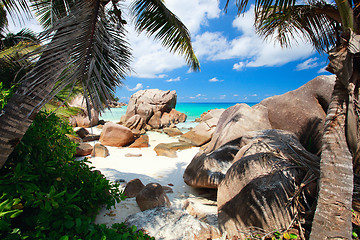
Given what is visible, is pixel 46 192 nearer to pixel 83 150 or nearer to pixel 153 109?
pixel 83 150

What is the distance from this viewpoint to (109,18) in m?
2.85

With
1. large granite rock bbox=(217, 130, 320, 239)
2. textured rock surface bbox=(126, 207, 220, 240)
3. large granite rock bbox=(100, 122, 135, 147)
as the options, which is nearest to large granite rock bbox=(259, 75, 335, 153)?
large granite rock bbox=(217, 130, 320, 239)

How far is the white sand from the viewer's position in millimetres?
3391

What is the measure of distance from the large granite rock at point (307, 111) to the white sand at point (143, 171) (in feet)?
10.9

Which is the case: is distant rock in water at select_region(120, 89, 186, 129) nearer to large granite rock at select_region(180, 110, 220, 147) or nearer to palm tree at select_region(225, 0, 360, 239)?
large granite rock at select_region(180, 110, 220, 147)

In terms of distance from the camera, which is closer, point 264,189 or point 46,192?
point 46,192

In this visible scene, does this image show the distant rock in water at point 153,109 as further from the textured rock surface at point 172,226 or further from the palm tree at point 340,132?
the palm tree at point 340,132

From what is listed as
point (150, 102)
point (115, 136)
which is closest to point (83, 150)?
point (115, 136)

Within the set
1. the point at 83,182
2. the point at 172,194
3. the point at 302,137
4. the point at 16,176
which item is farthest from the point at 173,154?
the point at 16,176

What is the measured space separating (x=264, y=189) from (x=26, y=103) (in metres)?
3.05

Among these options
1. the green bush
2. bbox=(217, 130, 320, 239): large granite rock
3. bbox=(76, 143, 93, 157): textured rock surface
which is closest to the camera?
the green bush

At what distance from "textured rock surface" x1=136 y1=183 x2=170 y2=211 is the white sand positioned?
0.20m

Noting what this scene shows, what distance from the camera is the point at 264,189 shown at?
2.53 m

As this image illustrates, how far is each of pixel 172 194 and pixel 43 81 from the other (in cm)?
366
